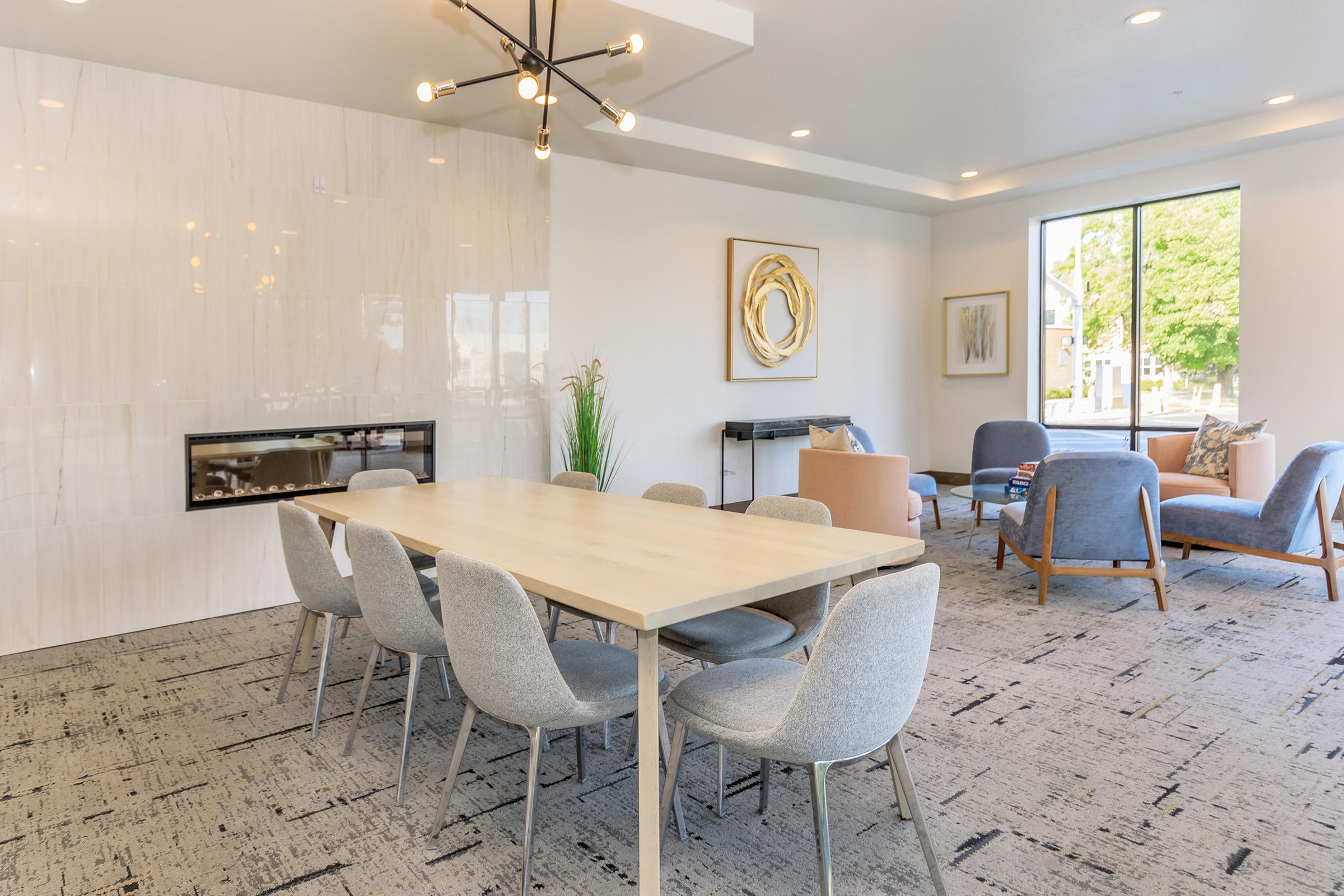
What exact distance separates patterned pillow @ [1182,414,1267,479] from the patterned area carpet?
6.64 ft

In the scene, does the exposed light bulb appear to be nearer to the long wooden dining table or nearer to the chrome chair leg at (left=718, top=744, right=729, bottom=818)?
the long wooden dining table

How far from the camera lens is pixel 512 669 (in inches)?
68.3

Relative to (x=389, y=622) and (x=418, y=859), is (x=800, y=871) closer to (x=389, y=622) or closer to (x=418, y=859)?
(x=418, y=859)

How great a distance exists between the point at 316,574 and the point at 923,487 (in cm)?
422

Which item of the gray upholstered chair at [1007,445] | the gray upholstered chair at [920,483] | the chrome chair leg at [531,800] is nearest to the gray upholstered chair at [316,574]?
the chrome chair leg at [531,800]

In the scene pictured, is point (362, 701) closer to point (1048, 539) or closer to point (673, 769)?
point (673, 769)

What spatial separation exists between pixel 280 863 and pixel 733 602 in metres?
1.30

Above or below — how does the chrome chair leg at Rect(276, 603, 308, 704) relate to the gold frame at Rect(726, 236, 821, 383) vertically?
below

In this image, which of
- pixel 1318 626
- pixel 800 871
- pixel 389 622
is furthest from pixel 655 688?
pixel 1318 626

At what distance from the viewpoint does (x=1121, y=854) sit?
196cm

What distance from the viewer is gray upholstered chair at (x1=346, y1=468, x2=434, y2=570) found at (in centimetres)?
372

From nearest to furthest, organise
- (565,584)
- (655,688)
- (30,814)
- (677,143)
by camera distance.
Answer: (655,688)
(565,584)
(30,814)
(677,143)

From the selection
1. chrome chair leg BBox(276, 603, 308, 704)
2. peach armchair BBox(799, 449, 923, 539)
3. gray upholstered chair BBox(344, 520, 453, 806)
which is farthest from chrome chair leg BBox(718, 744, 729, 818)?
peach armchair BBox(799, 449, 923, 539)

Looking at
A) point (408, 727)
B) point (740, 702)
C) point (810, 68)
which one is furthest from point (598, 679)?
point (810, 68)
